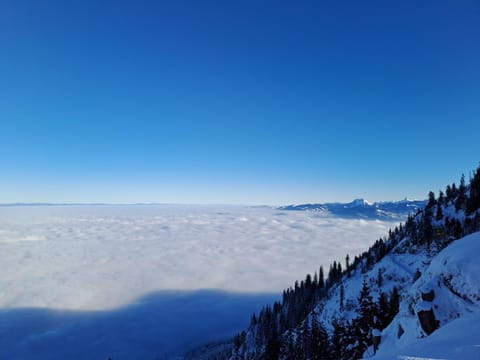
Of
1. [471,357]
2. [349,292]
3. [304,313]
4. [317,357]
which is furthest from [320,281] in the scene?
[471,357]

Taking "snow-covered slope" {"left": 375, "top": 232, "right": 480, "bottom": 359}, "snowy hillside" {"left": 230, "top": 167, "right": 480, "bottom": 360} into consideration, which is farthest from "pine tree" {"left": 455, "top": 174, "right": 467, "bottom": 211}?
"snow-covered slope" {"left": 375, "top": 232, "right": 480, "bottom": 359}

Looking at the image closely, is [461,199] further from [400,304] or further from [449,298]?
[449,298]

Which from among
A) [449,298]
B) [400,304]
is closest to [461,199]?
[400,304]

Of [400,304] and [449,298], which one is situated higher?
[449,298]

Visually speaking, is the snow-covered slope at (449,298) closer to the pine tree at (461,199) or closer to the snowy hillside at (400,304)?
the snowy hillside at (400,304)

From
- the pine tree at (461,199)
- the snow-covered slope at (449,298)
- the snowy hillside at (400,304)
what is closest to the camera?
the snow-covered slope at (449,298)

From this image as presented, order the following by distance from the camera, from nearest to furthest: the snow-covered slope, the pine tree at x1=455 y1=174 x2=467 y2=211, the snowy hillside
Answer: the snow-covered slope → the snowy hillside → the pine tree at x1=455 y1=174 x2=467 y2=211

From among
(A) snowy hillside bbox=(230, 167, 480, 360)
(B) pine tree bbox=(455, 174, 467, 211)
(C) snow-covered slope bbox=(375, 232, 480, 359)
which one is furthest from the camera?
(B) pine tree bbox=(455, 174, 467, 211)

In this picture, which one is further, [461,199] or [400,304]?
[461,199]

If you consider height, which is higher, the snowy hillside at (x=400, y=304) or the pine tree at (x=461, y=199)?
the pine tree at (x=461, y=199)

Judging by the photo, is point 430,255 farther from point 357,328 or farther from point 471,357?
point 471,357

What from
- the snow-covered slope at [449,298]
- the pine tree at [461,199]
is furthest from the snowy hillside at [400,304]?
the pine tree at [461,199]

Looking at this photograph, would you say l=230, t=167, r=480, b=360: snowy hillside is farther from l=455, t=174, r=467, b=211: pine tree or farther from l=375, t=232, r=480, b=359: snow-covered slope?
l=455, t=174, r=467, b=211: pine tree

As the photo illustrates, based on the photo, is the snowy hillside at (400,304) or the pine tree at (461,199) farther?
the pine tree at (461,199)
